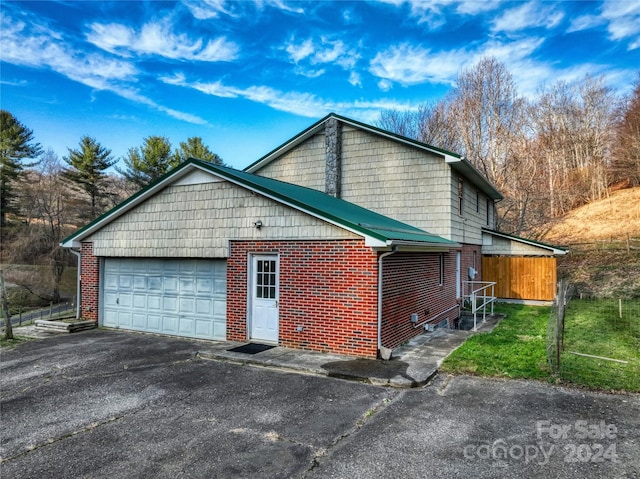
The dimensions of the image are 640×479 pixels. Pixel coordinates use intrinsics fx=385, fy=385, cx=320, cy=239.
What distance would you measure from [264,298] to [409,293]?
3701 millimetres

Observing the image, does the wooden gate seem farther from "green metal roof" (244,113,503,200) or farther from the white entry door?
the white entry door

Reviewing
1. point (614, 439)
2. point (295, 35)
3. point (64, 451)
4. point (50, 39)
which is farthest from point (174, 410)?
point (295, 35)

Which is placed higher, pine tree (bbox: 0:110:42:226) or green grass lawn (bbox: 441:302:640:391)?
pine tree (bbox: 0:110:42:226)

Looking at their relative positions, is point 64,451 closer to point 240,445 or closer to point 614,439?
point 240,445

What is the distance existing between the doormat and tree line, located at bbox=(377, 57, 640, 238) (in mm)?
23454

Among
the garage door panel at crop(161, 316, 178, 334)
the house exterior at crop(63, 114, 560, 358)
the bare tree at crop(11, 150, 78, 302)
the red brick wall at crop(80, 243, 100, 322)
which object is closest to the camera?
the house exterior at crop(63, 114, 560, 358)

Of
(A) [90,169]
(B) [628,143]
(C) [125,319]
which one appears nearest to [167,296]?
(C) [125,319]

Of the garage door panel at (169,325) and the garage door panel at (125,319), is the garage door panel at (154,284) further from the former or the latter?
the garage door panel at (125,319)

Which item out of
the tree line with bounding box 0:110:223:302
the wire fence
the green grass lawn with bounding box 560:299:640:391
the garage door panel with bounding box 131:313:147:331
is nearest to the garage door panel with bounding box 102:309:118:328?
the garage door panel with bounding box 131:313:147:331

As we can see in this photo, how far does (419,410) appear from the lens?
5586 mm

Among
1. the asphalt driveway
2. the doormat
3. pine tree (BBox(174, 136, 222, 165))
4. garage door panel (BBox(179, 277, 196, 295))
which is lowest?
the asphalt driveway

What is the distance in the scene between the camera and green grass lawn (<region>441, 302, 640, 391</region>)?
6770mm

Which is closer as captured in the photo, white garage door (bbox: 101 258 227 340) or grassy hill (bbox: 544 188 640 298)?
white garage door (bbox: 101 258 227 340)

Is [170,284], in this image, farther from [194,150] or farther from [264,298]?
[194,150]
